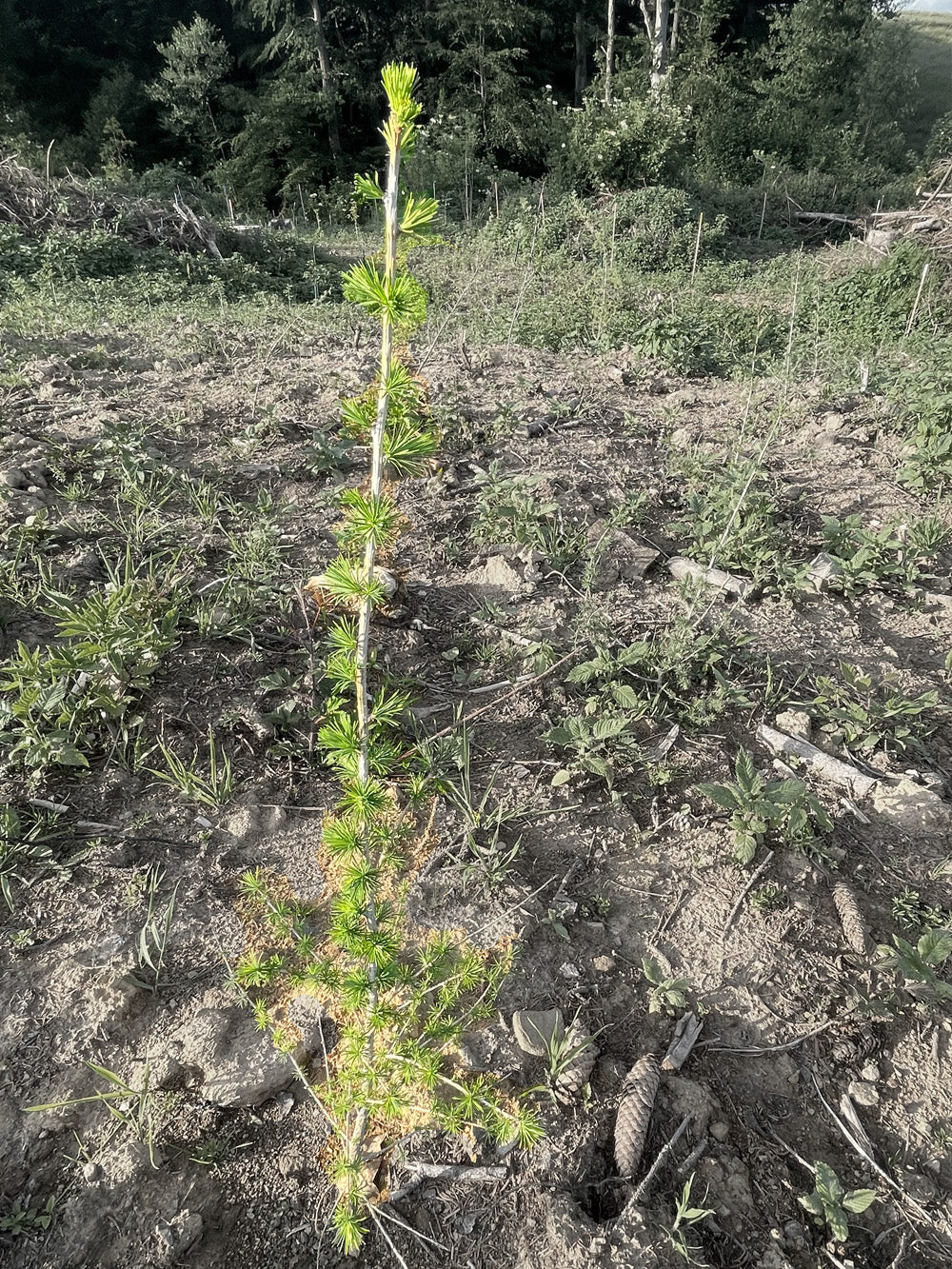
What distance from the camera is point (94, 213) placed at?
8.91 m

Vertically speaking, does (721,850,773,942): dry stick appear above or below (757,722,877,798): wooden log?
below

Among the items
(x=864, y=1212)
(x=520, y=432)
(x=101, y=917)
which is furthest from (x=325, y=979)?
(x=520, y=432)

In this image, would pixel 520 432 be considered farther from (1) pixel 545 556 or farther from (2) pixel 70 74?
(2) pixel 70 74

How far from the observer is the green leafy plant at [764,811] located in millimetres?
2045

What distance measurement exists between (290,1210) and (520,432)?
145 inches

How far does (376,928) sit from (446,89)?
23.2 m

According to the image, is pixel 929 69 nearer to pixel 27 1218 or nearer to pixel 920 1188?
pixel 920 1188

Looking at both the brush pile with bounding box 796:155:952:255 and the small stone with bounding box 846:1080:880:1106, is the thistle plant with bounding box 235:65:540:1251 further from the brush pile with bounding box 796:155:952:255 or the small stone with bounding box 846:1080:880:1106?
the brush pile with bounding box 796:155:952:255

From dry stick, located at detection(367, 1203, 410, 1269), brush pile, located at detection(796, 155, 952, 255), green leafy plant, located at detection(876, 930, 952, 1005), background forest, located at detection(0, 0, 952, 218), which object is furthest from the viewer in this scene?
background forest, located at detection(0, 0, 952, 218)

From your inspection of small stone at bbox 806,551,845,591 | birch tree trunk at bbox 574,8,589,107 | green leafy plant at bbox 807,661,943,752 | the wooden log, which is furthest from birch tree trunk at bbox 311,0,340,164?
the wooden log

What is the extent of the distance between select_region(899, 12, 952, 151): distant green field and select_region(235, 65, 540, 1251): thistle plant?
82.6ft

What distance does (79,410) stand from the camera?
13.0 feet

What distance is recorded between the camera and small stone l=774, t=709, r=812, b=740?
8.16ft

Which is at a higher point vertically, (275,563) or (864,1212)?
(275,563)
